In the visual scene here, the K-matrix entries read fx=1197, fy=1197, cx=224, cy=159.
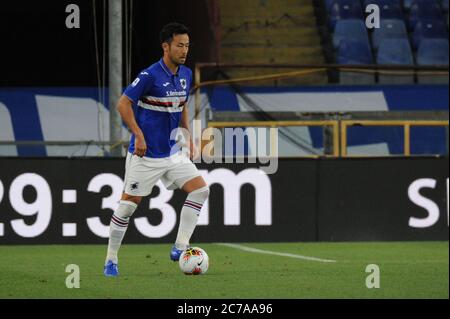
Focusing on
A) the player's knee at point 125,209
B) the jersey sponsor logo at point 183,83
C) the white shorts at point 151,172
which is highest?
the jersey sponsor logo at point 183,83

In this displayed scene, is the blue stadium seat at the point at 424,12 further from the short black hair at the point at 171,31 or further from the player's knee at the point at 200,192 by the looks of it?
the short black hair at the point at 171,31

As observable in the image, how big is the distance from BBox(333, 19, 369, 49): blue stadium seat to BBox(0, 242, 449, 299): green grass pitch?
20.7 ft

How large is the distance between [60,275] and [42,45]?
6.18 m

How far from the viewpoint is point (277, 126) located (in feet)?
47.6

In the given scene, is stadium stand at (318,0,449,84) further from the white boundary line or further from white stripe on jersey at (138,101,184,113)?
white stripe on jersey at (138,101,184,113)

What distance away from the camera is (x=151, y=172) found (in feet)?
32.5

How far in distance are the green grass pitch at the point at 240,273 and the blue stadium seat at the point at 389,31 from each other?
21.4 ft

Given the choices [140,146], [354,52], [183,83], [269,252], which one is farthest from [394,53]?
[140,146]

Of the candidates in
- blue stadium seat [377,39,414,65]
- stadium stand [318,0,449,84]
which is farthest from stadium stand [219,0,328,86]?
blue stadium seat [377,39,414,65]

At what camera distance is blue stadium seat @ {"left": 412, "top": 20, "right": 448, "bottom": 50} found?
65.3 ft

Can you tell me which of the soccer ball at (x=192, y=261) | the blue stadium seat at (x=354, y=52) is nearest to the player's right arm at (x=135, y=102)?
the soccer ball at (x=192, y=261)

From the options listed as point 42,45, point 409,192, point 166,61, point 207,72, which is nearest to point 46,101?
point 42,45

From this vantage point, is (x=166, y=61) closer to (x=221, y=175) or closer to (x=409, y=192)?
(x=221, y=175)

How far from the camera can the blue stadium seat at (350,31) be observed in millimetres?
19234
